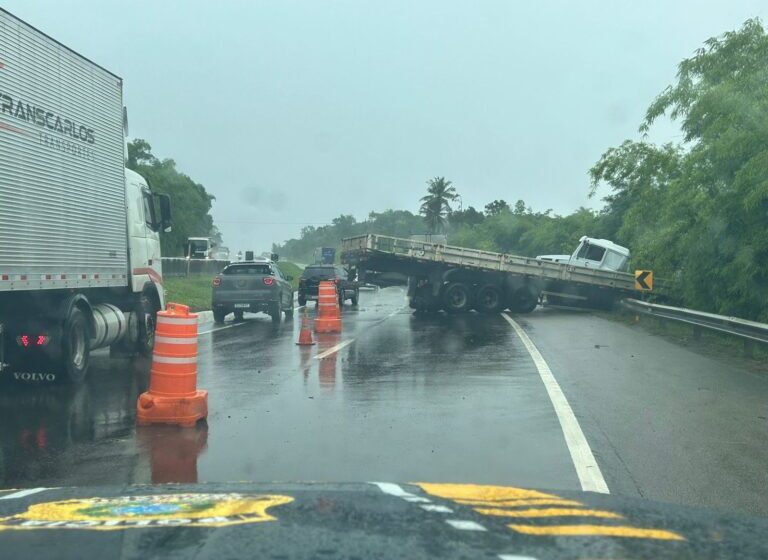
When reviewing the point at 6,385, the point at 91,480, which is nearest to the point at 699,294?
the point at 6,385

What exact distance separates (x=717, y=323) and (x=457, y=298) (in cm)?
1302

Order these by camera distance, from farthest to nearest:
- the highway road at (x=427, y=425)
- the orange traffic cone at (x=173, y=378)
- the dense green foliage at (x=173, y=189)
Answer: the dense green foliage at (x=173, y=189), the orange traffic cone at (x=173, y=378), the highway road at (x=427, y=425)

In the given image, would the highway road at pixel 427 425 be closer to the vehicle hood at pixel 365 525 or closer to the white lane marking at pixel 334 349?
the white lane marking at pixel 334 349

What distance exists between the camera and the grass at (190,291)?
3073cm

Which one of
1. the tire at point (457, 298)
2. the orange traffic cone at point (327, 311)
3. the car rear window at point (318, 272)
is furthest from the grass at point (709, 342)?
the car rear window at point (318, 272)

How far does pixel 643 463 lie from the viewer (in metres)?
6.75

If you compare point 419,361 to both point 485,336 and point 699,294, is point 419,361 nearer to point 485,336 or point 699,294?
point 485,336

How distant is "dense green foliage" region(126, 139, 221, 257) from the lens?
236 feet

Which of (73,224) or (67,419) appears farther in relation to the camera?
(73,224)

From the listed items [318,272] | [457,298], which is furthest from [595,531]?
[318,272]

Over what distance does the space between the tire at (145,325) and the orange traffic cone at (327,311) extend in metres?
5.04

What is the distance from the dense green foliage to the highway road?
188 feet

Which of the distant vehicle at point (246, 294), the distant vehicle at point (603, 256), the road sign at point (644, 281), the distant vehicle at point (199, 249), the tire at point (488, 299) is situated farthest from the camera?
the distant vehicle at point (199, 249)

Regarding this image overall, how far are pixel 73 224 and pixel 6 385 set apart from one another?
2341 mm
